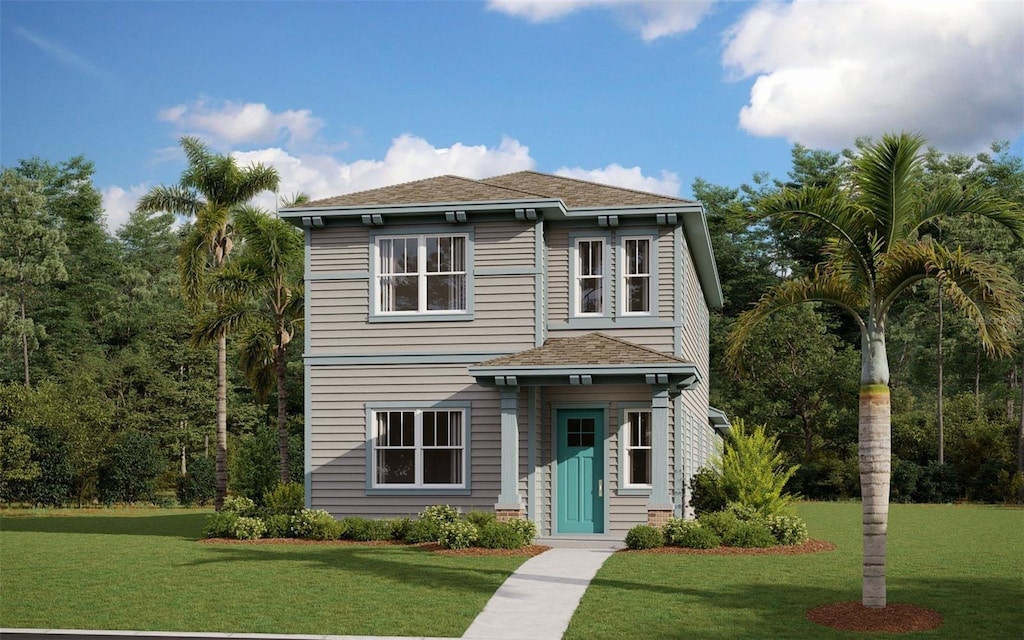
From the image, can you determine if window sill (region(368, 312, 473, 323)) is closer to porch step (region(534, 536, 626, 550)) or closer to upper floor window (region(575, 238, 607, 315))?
upper floor window (region(575, 238, 607, 315))

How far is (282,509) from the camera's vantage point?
23250 millimetres

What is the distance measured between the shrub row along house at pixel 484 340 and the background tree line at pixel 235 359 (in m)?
5.76

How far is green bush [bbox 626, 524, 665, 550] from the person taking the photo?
19609 millimetres

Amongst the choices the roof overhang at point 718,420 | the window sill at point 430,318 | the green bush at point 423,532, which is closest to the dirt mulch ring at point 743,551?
the green bush at point 423,532

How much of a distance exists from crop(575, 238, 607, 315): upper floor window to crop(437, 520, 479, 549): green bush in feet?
19.0

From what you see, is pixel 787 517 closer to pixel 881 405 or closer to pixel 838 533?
pixel 838 533

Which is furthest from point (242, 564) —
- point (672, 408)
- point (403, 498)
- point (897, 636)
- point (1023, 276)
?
point (1023, 276)

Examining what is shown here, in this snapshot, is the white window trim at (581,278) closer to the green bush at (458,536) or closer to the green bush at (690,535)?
the green bush at (690,535)

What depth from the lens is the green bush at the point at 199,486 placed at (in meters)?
41.4

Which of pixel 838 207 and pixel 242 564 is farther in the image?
pixel 242 564

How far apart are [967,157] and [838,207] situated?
45.6 metres

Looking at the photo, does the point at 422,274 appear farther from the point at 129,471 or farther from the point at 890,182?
the point at 129,471

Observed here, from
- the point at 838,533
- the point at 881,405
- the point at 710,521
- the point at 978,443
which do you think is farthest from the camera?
the point at 978,443

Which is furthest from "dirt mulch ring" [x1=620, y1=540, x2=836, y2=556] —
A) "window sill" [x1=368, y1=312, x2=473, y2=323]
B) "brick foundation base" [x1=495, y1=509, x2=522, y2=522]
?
"window sill" [x1=368, y1=312, x2=473, y2=323]
